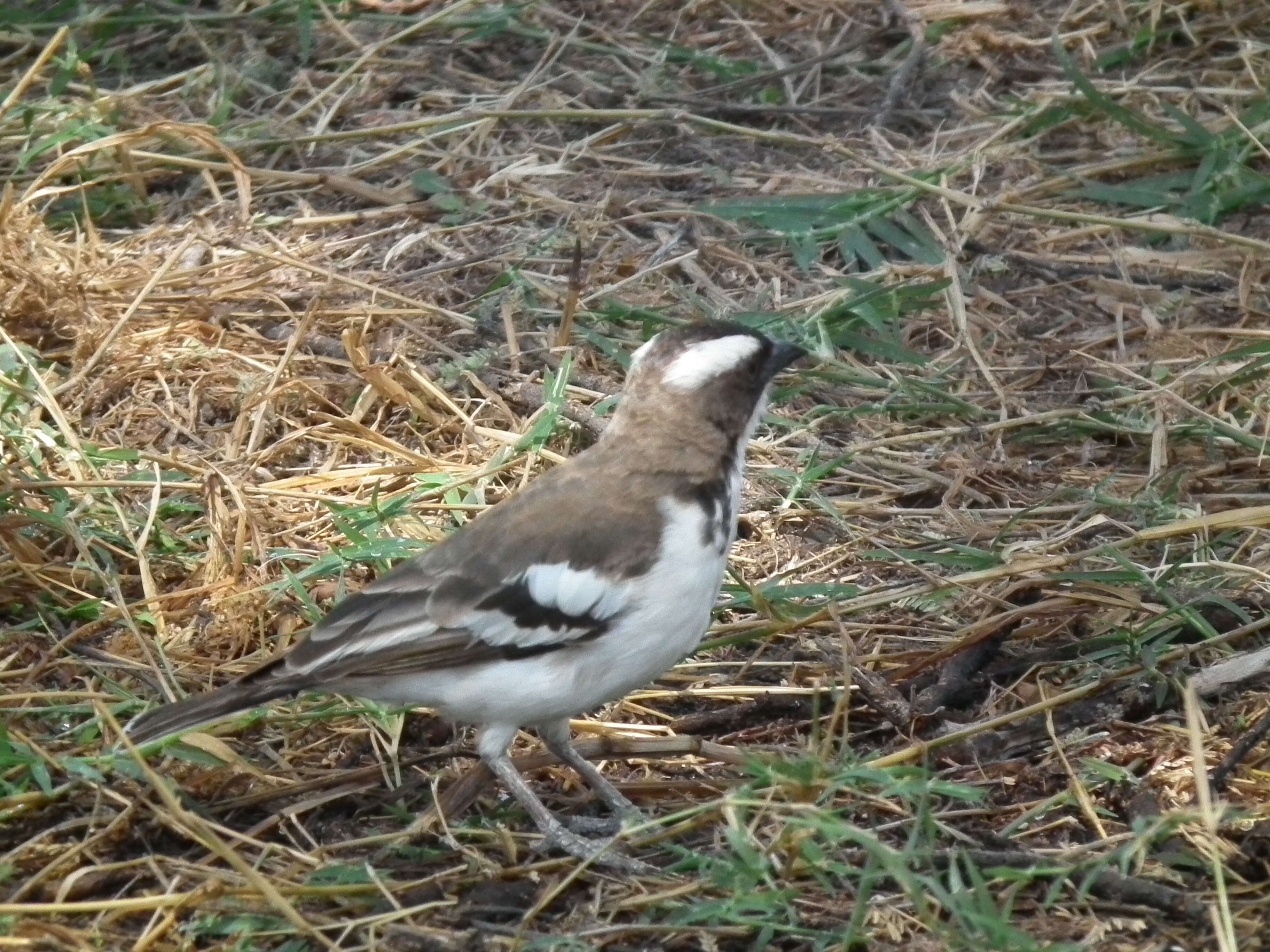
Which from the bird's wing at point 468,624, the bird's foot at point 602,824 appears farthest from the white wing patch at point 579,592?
the bird's foot at point 602,824

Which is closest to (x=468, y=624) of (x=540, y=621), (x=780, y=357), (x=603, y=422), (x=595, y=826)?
(x=540, y=621)

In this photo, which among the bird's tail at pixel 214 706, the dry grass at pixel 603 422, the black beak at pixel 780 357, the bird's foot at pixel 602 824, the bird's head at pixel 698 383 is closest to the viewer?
the dry grass at pixel 603 422

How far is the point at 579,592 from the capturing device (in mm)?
4562

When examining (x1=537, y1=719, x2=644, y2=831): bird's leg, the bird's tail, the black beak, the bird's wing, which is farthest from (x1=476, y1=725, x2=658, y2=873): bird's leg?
the black beak

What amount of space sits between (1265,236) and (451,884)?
481cm

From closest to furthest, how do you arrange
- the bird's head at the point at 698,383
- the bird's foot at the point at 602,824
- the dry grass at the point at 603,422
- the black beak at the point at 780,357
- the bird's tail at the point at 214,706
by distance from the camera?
the dry grass at the point at 603,422 → the bird's tail at the point at 214,706 → the bird's foot at the point at 602,824 → the bird's head at the point at 698,383 → the black beak at the point at 780,357

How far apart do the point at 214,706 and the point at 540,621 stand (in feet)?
2.84

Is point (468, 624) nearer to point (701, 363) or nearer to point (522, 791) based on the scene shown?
point (522, 791)

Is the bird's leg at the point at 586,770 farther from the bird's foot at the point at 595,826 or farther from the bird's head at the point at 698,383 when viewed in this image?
the bird's head at the point at 698,383

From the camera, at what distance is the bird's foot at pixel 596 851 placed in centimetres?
430

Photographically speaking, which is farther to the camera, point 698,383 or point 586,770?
point 698,383

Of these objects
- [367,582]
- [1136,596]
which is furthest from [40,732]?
[1136,596]

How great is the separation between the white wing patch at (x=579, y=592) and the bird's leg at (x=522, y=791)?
1.23 feet

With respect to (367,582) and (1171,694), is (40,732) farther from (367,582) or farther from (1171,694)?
(1171,694)
